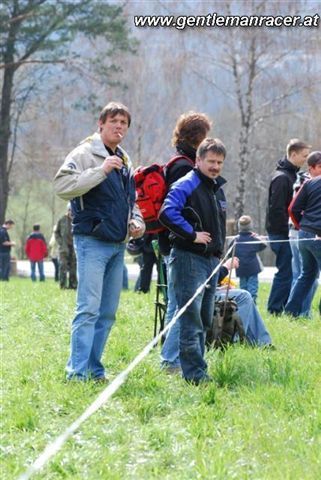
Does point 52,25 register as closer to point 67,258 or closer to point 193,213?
point 67,258

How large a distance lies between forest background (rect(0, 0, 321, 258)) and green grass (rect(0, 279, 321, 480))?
Answer: 74.8 feet

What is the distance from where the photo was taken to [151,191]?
20.7 ft

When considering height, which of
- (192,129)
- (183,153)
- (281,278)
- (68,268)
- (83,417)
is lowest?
(68,268)

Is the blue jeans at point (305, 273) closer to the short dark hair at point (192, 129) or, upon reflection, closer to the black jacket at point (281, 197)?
the black jacket at point (281, 197)

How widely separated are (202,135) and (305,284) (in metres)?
3.53

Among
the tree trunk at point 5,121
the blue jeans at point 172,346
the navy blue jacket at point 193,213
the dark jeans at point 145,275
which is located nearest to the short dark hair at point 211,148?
the navy blue jacket at point 193,213

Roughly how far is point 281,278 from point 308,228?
2.94 ft

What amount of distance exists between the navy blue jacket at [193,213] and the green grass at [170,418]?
2.61 feet

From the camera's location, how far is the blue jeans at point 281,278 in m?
9.86

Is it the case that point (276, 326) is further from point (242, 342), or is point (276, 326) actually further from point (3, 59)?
point (3, 59)

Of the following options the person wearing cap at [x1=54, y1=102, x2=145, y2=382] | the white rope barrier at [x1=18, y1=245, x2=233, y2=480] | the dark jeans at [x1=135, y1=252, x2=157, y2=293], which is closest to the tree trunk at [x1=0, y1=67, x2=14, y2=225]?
the dark jeans at [x1=135, y1=252, x2=157, y2=293]

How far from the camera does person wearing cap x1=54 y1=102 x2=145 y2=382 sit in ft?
18.5

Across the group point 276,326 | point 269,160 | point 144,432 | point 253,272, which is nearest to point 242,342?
point 276,326

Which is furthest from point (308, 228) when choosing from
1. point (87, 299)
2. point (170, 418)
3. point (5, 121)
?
point (5, 121)
